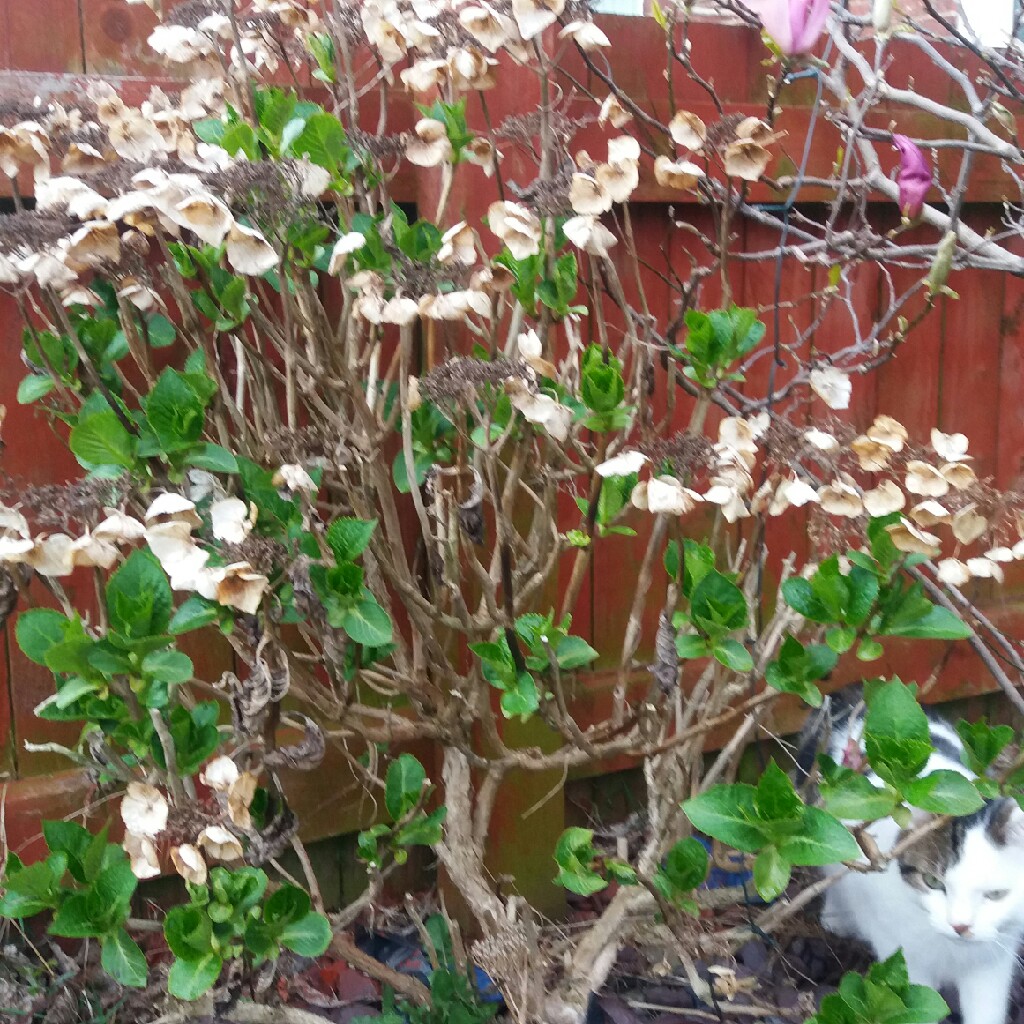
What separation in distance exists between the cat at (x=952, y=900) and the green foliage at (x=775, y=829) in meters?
0.29

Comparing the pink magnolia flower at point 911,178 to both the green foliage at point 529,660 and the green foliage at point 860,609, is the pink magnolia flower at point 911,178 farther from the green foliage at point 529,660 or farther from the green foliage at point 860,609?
the green foliage at point 529,660

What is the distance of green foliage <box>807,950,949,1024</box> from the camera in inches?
44.3

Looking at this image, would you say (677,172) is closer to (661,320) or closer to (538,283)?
(538,283)

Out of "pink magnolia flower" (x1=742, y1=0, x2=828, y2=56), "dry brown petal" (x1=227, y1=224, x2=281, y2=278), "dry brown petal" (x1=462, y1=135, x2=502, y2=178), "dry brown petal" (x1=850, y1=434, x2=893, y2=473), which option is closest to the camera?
"dry brown petal" (x1=227, y1=224, x2=281, y2=278)

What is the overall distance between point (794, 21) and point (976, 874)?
3.69 ft

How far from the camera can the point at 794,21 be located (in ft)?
3.10

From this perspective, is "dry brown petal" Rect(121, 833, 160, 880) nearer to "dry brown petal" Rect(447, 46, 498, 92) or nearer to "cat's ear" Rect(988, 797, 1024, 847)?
"dry brown petal" Rect(447, 46, 498, 92)

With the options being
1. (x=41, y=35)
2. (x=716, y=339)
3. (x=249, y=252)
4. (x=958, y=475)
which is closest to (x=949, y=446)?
(x=958, y=475)

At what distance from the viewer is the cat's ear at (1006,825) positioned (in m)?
1.33

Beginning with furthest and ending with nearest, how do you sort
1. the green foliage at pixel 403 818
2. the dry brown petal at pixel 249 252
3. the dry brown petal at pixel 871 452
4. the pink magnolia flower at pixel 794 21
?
the green foliage at pixel 403 818, the dry brown petal at pixel 871 452, the pink magnolia flower at pixel 794 21, the dry brown petal at pixel 249 252

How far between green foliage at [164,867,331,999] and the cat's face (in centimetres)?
86

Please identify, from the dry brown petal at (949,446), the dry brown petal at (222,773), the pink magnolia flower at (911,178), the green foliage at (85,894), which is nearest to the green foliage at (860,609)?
the dry brown petal at (949,446)

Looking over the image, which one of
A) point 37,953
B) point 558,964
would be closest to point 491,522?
point 558,964

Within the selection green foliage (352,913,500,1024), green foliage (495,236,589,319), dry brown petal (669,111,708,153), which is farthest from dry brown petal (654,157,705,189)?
green foliage (352,913,500,1024)
